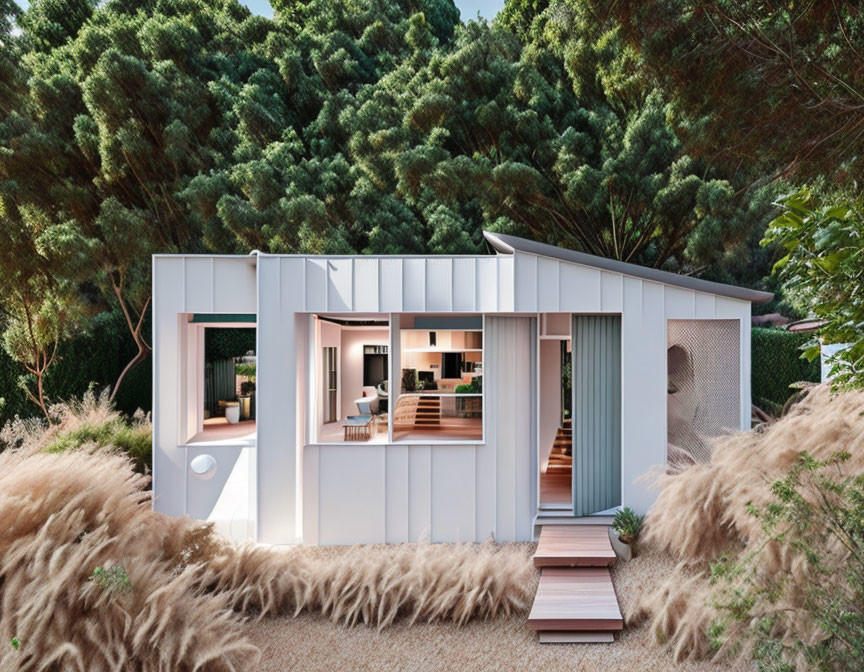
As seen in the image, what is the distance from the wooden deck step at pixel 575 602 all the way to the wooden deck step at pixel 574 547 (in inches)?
3.5

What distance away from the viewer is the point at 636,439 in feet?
23.3

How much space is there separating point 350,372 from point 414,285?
3676 millimetres

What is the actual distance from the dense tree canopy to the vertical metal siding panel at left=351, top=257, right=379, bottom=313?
261 inches

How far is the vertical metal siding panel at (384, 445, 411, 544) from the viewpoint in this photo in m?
7.25

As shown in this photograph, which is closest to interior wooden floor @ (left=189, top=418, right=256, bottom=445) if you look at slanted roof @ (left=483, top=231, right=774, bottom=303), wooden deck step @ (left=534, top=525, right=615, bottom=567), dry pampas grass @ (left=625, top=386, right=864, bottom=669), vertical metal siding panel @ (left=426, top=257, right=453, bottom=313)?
vertical metal siding panel @ (left=426, top=257, right=453, bottom=313)

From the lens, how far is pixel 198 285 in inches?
289

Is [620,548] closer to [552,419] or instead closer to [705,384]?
[705,384]

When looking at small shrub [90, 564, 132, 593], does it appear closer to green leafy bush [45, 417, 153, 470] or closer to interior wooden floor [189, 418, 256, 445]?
interior wooden floor [189, 418, 256, 445]

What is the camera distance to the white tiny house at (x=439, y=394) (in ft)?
23.3

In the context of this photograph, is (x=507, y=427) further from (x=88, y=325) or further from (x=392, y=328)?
(x=88, y=325)

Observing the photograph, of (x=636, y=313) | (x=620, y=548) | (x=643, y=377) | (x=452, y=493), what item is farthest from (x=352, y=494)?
(x=636, y=313)

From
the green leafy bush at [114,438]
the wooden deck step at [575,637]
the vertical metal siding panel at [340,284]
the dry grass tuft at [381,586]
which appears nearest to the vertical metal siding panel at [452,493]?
the dry grass tuft at [381,586]

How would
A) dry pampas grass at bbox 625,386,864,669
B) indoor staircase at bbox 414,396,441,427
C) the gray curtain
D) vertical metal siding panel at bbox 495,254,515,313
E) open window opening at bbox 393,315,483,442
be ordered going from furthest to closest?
indoor staircase at bbox 414,396,441,427, open window opening at bbox 393,315,483,442, the gray curtain, vertical metal siding panel at bbox 495,254,515,313, dry pampas grass at bbox 625,386,864,669

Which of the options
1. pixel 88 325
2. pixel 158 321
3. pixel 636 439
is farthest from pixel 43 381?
pixel 636 439
